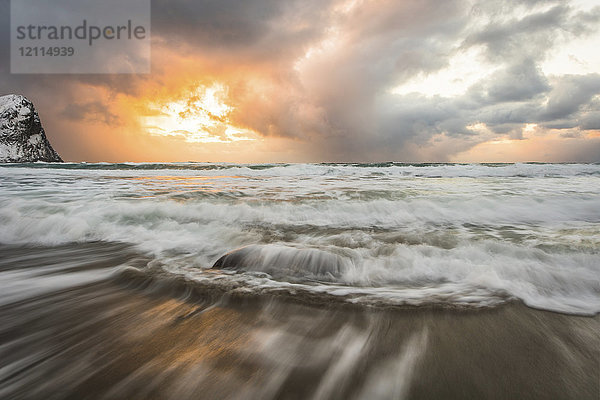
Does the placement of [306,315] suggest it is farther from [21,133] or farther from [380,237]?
[21,133]

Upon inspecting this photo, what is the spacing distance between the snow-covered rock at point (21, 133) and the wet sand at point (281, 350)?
80.3 m

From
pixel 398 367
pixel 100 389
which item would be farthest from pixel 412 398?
pixel 100 389

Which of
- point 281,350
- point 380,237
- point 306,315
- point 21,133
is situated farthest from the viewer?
point 21,133

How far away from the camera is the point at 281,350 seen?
Result: 1.55 m

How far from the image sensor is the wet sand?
1261mm

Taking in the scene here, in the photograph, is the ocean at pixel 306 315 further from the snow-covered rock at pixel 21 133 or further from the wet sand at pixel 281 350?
the snow-covered rock at pixel 21 133

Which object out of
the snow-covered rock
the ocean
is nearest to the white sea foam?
the ocean

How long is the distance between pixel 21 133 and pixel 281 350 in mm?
86745

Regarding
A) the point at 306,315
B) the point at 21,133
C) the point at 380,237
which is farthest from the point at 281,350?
the point at 21,133

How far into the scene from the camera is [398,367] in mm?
1394

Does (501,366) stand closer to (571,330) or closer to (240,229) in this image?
(571,330)

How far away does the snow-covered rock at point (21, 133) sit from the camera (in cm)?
5825

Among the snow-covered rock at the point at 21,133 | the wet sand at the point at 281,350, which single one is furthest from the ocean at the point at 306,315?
the snow-covered rock at the point at 21,133

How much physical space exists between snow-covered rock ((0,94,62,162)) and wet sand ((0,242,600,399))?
3160 inches
